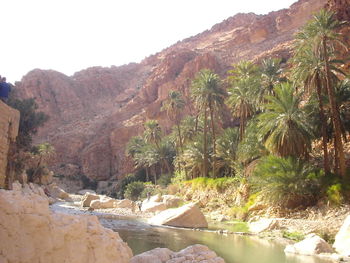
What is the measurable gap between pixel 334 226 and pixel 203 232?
24.7ft

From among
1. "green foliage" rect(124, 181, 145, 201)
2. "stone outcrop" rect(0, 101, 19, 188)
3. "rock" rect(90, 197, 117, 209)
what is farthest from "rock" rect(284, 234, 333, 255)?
"green foliage" rect(124, 181, 145, 201)

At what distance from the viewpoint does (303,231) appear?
2152cm

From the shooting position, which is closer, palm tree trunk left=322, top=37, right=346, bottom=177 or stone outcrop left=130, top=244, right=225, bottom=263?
stone outcrop left=130, top=244, right=225, bottom=263

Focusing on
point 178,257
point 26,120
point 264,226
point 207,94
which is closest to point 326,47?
point 264,226

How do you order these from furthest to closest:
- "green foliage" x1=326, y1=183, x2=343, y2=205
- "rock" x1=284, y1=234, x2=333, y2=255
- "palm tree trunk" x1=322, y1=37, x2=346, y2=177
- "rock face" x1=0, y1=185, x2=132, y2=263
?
1. "palm tree trunk" x1=322, y1=37, x2=346, y2=177
2. "green foliage" x1=326, y1=183, x2=343, y2=205
3. "rock" x1=284, y1=234, x2=333, y2=255
4. "rock face" x1=0, y1=185, x2=132, y2=263

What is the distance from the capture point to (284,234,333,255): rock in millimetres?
16391

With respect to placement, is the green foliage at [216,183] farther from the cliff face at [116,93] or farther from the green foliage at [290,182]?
the cliff face at [116,93]

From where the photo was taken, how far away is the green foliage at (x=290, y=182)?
25406 mm

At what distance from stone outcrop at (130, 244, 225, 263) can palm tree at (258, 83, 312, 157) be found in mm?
16678

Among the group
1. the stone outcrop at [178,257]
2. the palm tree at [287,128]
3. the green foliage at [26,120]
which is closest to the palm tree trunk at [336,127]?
the palm tree at [287,128]

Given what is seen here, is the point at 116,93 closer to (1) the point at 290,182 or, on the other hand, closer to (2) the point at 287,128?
(2) the point at 287,128

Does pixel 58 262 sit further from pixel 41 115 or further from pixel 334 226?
pixel 41 115

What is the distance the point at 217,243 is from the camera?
19.1 m

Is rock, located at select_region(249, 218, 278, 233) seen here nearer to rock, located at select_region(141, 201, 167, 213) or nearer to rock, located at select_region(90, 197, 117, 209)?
rock, located at select_region(141, 201, 167, 213)
